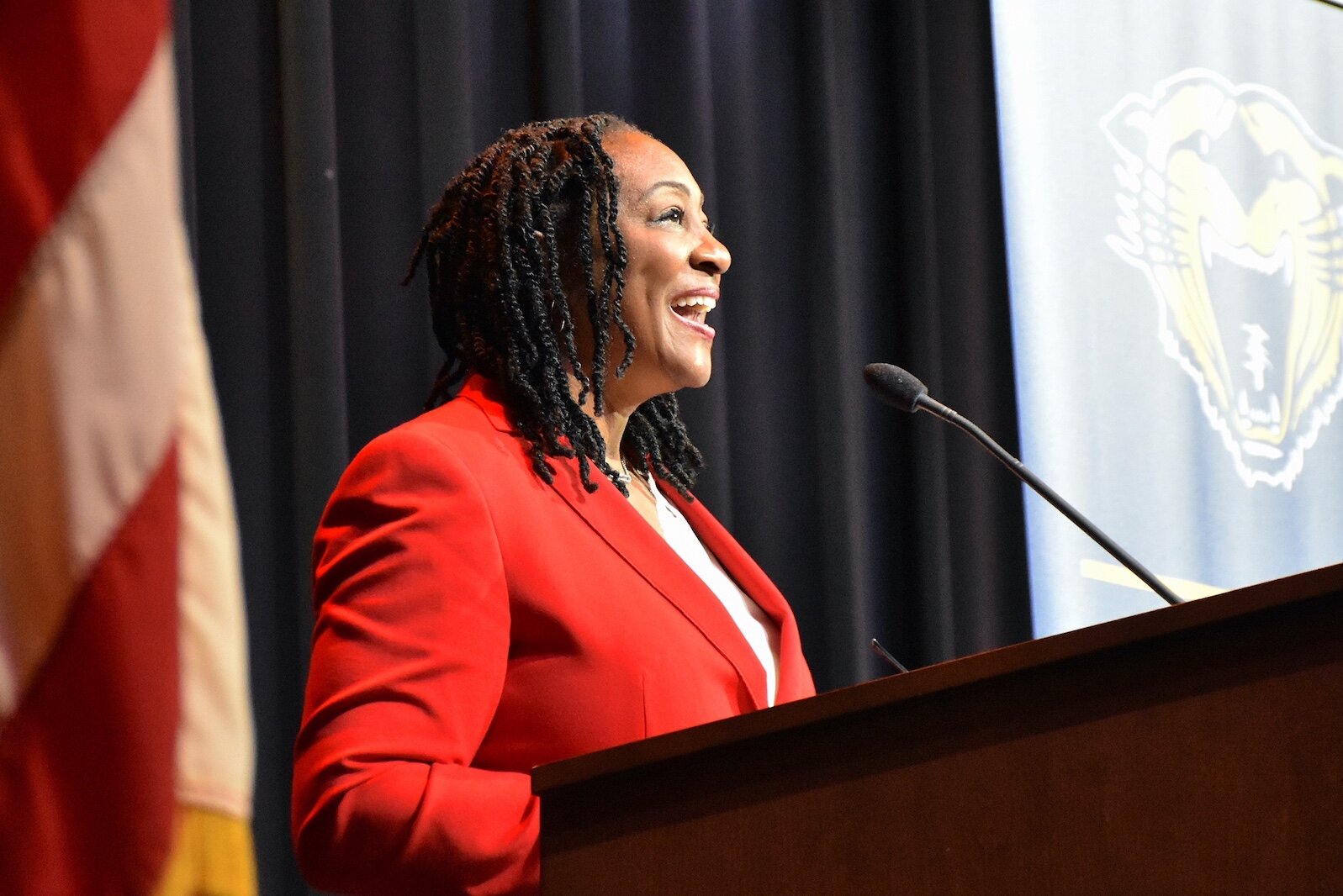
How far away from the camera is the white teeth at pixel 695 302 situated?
6.89 ft

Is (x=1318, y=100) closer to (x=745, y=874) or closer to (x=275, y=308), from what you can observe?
(x=275, y=308)

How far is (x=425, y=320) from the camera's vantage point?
2.79 meters

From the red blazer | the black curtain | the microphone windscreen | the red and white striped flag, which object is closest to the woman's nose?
the microphone windscreen

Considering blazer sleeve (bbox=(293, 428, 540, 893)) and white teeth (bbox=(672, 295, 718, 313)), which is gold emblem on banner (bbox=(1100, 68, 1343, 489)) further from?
blazer sleeve (bbox=(293, 428, 540, 893))

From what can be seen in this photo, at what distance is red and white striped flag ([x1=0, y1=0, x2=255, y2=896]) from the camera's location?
2.71 feet

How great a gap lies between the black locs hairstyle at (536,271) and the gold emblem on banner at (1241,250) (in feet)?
5.88

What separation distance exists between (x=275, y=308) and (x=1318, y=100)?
259 centimetres

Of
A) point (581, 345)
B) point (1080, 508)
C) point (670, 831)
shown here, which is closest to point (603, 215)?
point (581, 345)

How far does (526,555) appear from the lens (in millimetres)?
1621

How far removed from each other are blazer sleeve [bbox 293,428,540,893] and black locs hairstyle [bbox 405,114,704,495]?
12.5 inches

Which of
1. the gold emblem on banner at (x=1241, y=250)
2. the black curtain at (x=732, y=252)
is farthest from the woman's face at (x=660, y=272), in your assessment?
the gold emblem on banner at (x=1241, y=250)

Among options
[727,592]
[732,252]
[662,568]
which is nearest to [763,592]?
[727,592]

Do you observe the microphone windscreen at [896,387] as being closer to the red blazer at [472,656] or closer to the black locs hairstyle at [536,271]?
the black locs hairstyle at [536,271]

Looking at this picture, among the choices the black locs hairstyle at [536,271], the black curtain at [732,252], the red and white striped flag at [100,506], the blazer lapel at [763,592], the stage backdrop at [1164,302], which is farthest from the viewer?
the stage backdrop at [1164,302]
